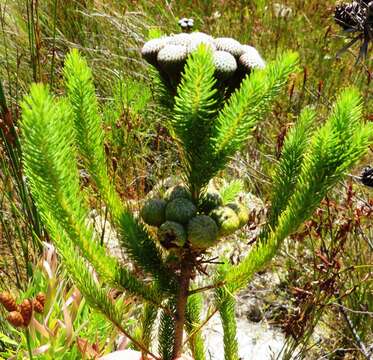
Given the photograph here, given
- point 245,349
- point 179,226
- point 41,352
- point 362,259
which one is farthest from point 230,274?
point 362,259

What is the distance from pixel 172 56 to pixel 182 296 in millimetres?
503

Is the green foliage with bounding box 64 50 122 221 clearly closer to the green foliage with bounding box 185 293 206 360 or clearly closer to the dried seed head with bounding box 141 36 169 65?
the dried seed head with bounding box 141 36 169 65

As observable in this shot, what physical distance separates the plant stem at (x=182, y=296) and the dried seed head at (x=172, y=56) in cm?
39

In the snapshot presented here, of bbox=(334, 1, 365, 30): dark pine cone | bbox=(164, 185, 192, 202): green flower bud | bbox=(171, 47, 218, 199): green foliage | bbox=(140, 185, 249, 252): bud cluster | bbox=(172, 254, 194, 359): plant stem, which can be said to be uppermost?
bbox=(334, 1, 365, 30): dark pine cone

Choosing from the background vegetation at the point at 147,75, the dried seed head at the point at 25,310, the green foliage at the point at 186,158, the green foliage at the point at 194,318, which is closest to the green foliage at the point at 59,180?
the green foliage at the point at 186,158

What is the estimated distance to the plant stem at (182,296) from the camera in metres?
1.19

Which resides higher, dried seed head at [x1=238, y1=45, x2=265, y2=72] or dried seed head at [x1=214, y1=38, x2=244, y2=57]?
dried seed head at [x1=214, y1=38, x2=244, y2=57]


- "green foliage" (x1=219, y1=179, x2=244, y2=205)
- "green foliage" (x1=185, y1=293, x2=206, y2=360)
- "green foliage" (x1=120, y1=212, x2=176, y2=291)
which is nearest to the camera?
"green foliage" (x1=120, y1=212, x2=176, y2=291)

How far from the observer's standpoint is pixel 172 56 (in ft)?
3.38

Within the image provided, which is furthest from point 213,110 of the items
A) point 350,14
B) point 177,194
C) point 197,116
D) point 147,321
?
point 350,14

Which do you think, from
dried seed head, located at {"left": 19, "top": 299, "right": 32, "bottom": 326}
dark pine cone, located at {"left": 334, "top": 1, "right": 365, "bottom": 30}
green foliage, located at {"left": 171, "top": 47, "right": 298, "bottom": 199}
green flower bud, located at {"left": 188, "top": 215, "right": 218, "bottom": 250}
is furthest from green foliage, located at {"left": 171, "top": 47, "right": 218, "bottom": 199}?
dark pine cone, located at {"left": 334, "top": 1, "right": 365, "bottom": 30}

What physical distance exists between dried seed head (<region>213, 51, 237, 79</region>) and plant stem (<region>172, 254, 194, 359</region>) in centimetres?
38

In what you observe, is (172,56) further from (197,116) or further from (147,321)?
(147,321)

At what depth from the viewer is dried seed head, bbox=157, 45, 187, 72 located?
1031 mm
